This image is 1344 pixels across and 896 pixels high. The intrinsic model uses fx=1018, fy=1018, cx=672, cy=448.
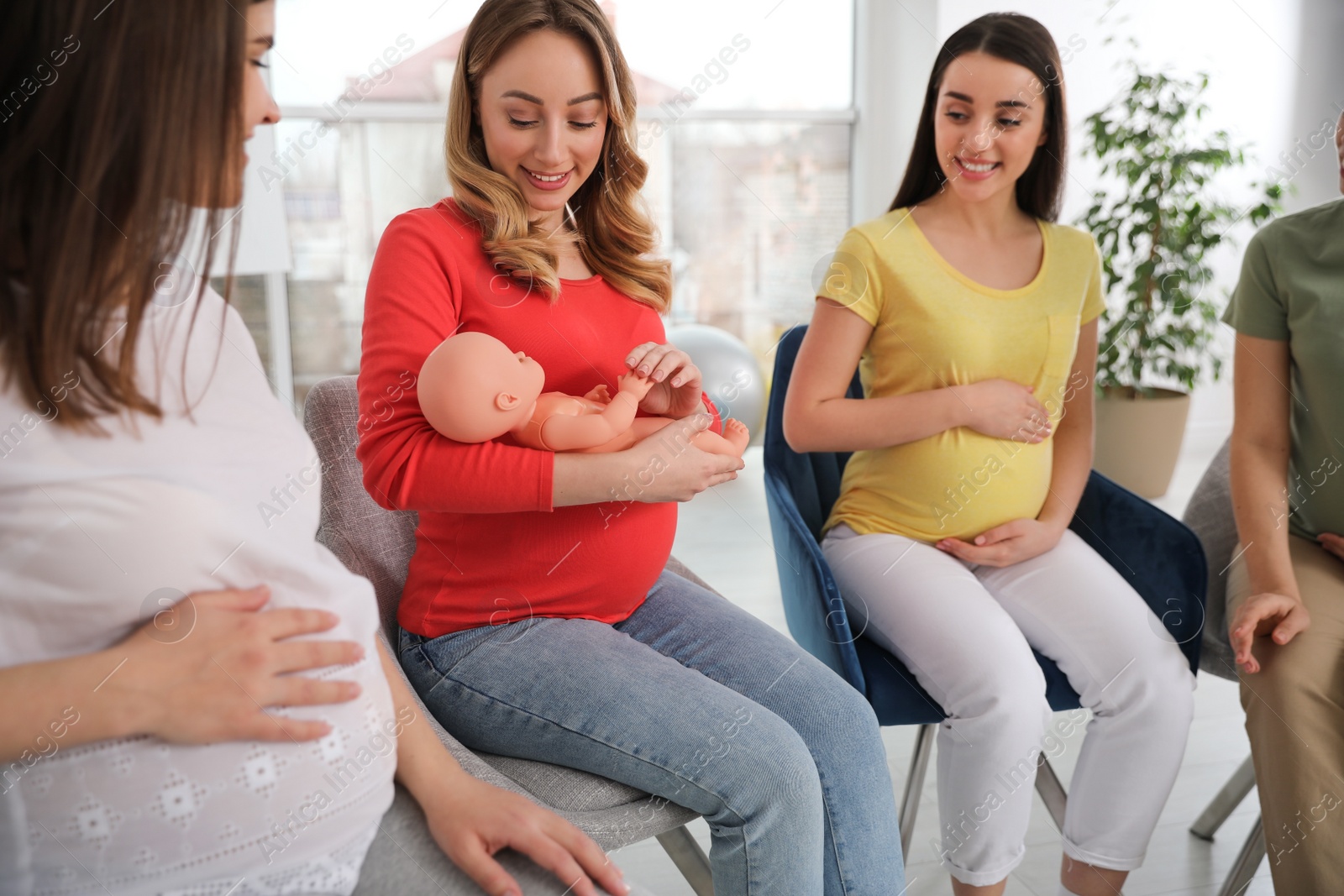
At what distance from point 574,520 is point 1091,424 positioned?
1003mm

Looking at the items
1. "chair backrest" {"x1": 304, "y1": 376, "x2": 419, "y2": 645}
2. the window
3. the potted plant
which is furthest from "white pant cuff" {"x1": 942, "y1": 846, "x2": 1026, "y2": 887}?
the window

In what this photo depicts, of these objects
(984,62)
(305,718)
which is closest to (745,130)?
(984,62)

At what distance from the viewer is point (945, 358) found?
1609 millimetres

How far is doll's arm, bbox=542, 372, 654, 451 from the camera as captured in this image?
1.13m

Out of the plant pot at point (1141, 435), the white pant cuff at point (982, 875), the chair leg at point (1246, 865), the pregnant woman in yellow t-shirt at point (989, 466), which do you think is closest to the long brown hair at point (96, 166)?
the pregnant woman in yellow t-shirt at point (989, 466)

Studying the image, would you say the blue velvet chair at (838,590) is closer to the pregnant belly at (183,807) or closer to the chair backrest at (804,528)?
the chair backrest at (804,528)

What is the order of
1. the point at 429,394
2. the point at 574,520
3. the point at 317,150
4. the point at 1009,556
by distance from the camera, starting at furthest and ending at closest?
the point at 317,150
the point at 1009,556
the point at 574,520
the point at 429,394

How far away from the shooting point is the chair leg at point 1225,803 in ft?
6.02

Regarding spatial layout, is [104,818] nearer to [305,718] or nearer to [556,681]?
[305,718]

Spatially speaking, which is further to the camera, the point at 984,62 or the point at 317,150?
the point at 317,150

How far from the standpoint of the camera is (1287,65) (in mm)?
5059

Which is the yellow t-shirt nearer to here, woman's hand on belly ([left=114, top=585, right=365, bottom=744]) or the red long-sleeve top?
the red long-sleeve top

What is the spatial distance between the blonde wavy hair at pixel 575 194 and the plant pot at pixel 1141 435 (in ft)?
11.1

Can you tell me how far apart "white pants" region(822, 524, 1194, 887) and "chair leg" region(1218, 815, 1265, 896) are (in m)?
0.26
